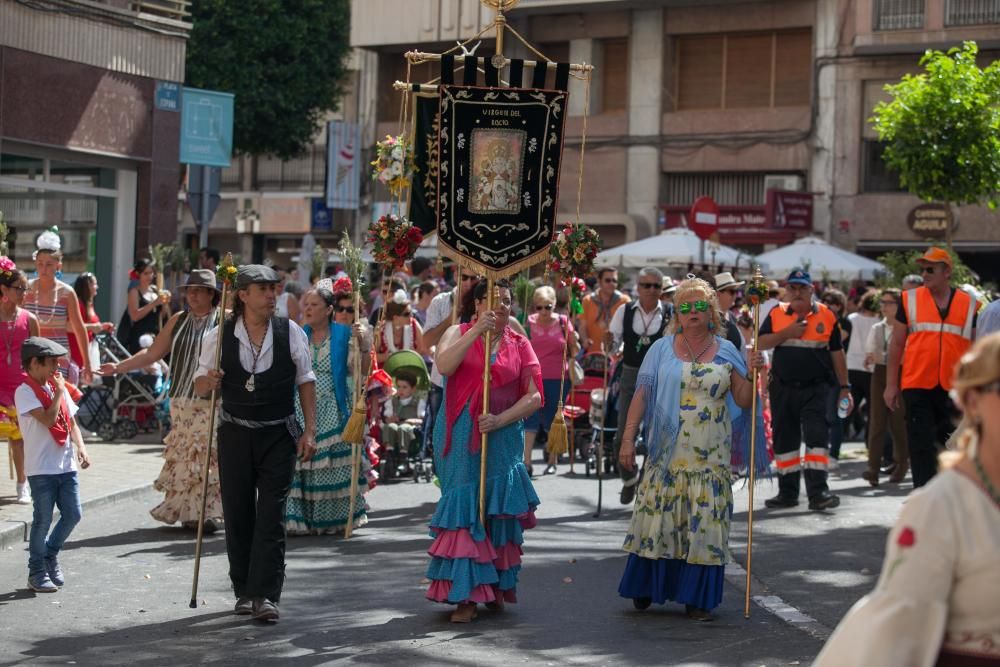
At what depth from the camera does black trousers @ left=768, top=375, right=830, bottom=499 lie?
13.7m

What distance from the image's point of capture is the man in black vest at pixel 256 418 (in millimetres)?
8586

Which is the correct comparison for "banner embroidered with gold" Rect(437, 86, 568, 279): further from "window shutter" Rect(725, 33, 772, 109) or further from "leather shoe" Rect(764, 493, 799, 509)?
"window shutter" Rect(725, 33, 772, 109)

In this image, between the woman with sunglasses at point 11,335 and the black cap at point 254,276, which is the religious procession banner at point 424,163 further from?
the woman with sunglasses at point 11,335

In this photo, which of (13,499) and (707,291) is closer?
(707,291)

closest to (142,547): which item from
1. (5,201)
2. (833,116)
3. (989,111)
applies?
(5,201)

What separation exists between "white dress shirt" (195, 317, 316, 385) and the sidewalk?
2.80 m

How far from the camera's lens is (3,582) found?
9.44 meters

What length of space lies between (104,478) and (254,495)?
576 centimetres

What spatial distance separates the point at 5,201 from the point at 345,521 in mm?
12142

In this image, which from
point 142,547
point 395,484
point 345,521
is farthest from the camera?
point 395,484

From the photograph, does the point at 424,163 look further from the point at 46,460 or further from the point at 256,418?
the point at 46,460

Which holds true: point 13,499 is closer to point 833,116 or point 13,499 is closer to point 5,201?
point 5,201

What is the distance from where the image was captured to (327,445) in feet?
39.7

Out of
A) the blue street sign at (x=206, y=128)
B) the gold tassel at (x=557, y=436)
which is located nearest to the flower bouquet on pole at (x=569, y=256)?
the gold tassel at (x=557, y=436)
